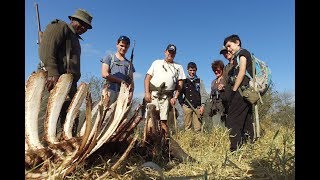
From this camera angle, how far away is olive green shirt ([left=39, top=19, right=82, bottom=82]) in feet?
12.3

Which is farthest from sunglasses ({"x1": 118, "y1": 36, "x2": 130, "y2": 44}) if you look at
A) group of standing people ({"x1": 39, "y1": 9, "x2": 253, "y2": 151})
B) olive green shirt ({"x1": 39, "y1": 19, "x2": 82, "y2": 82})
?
olive green shirt ({"x1": 39, "y1": 19, "x2": 82, "y2": 82})

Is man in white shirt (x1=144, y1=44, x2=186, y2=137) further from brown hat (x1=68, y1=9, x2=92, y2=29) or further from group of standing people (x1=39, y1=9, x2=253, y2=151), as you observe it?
brown hat (x1=68, y1=9, x2=92, y2=29)

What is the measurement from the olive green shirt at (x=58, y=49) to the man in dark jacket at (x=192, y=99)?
11.1 feet

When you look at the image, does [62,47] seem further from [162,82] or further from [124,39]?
[162,82]

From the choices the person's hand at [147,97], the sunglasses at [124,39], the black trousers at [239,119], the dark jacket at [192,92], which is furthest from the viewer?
the dark jacket at [192,92]

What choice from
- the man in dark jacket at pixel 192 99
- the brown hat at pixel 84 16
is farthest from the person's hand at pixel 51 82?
the man in dark jacket at pixel 192 99

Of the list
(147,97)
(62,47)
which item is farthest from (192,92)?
(62,47)

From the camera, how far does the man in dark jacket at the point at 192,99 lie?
23.8 feet

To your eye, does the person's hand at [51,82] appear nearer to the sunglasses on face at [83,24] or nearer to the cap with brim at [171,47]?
the sunglasses on face at [83,24]

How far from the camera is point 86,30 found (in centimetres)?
441
